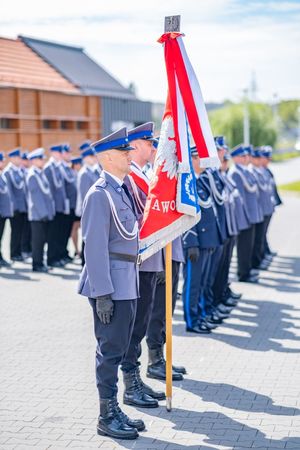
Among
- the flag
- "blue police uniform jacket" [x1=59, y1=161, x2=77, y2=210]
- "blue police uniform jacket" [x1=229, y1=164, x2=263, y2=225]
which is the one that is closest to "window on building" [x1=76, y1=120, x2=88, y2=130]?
"blue police uniform jacket" [x1=59, y1=161, x2=77, y2=210]

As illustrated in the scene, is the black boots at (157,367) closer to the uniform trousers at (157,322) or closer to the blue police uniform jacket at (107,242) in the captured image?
the uniform trousers at (157,322)

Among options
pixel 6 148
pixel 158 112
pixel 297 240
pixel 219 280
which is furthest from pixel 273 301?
pixel 158 112

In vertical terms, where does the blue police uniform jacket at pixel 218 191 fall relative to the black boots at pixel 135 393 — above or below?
above

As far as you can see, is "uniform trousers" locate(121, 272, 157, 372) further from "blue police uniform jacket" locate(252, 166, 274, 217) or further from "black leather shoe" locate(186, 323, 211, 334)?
"blue police uniform jacket" locate(252, 166, 274, 217)

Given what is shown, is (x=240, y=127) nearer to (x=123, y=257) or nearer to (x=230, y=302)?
(x=230, y=302)

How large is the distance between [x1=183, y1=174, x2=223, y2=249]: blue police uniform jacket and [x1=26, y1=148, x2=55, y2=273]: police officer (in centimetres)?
476

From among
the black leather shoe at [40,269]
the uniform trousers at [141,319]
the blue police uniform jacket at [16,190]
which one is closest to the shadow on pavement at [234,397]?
the uniform trousers at [141,319]

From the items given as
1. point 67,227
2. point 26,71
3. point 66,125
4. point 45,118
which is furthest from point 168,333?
point 66,125

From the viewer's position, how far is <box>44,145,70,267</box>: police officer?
1381 centimetres

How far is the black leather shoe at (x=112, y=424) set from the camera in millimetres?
5543

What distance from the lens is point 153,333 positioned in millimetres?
7164

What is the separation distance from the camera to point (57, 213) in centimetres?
1404

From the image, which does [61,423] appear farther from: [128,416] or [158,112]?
[158,112]

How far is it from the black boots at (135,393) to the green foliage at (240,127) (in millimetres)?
54594
